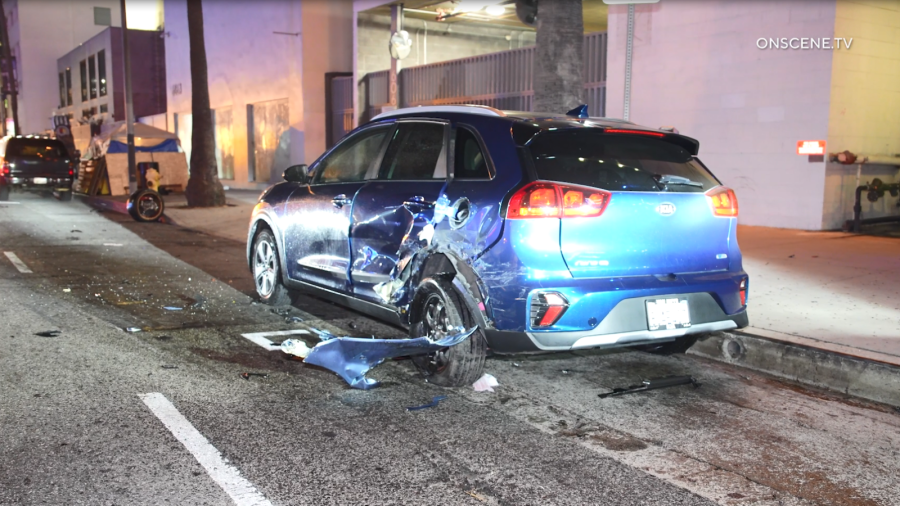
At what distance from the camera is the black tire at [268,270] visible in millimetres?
7551

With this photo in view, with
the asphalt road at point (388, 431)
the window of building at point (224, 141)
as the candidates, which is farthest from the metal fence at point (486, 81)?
the asphalt road at point (388, 431)

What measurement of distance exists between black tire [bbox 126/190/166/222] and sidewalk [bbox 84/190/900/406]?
12224 millimetres

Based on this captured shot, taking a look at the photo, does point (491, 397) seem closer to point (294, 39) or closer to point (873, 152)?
point (873, 152)

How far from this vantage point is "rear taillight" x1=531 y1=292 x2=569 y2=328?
4.60 metres

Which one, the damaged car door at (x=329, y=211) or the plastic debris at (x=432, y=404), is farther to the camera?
the damaged car door at (x=329, y=211)

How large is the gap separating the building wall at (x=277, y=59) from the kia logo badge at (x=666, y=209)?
21.9 meters

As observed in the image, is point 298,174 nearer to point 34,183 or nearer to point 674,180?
point 674,180

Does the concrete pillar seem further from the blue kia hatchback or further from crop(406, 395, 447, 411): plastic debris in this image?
crop(406, 395, 447, 411): plastic debris

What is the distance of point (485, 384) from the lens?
17.3 ft

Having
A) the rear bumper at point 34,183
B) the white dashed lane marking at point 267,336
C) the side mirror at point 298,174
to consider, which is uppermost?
the side mirror at point 298,174

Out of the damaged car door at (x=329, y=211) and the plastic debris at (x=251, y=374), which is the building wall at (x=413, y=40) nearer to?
the damaged car door at (x=329, y=211)

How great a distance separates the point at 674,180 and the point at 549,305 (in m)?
1.23

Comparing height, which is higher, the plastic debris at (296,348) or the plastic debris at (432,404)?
the plastic debris at (296,348)

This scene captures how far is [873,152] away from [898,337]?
7.52 m
